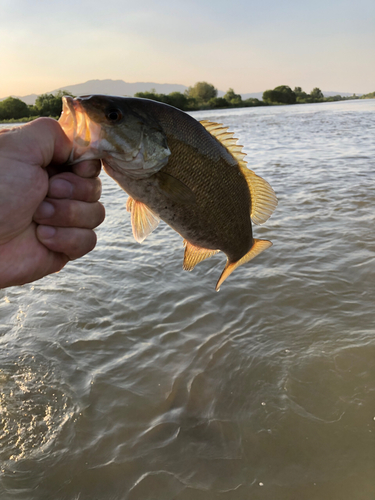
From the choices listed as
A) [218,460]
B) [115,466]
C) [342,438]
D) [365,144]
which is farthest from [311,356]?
[365,144]

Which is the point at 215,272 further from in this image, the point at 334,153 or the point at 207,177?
the point at 334,153

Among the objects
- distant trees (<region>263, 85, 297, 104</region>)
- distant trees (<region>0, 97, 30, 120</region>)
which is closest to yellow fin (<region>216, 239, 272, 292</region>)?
distant trees (<region>0, 97, 30, 120</region>)

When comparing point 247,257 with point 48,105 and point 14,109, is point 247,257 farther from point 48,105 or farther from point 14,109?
point 14,109

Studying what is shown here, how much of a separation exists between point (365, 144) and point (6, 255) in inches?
672

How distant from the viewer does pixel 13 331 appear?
4617 mm

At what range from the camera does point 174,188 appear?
2047 millimetres

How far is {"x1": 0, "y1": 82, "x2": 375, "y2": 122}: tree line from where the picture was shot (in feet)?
181

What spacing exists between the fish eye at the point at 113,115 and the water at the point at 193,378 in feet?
8.33

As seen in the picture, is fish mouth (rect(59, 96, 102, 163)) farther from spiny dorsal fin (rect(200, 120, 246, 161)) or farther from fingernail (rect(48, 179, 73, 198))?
spiny dorsal fin (rect(200, 120, 246, 161))

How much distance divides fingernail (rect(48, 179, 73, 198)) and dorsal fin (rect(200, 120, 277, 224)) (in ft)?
3.02

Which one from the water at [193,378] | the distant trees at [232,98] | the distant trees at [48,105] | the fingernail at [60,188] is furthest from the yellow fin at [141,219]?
the distant trees at [232,98]

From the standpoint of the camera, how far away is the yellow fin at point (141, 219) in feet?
7.42

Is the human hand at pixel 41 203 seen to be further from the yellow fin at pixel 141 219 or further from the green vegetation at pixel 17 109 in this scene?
the green vegetation at pixel 17 109

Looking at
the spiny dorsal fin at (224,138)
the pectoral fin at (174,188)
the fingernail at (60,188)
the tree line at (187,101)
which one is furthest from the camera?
the tree line at (187,101)
